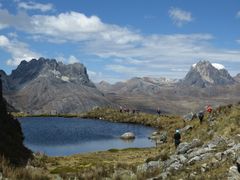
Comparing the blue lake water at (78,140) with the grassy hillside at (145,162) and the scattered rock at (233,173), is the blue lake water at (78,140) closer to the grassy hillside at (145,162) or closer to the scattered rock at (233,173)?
the grassy hillside at (145,162)

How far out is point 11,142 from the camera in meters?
43.5

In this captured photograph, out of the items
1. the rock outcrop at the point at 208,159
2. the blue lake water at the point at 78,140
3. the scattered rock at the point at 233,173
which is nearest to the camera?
the scattered rock at the point at 233,173

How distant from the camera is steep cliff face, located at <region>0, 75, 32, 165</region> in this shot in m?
39.1

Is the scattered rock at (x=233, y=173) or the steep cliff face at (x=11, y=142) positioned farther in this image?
the steep cliff face at (x=11, y=142)

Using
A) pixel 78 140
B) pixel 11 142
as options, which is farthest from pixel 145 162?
pixel 78 140

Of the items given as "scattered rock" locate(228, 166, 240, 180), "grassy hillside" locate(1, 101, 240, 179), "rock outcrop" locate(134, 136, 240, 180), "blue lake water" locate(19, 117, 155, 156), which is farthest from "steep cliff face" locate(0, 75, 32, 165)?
"scattered rock" locate(228, 166, 240, 180)

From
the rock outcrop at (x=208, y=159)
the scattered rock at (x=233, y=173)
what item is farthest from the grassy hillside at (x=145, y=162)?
the scattered rock at (x=233, y=173)

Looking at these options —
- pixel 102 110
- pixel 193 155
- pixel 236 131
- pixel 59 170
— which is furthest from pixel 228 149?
pixel 102 110

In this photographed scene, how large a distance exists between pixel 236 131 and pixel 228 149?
8.54 m

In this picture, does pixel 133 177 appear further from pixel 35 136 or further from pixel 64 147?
pixel 35 136

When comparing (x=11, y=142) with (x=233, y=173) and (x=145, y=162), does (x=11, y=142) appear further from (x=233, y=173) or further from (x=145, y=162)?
(x=233, y=173)

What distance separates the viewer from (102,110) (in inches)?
6112

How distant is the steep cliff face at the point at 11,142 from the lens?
3906 cm

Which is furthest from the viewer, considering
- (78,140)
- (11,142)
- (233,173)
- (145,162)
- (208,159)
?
(78,140)
